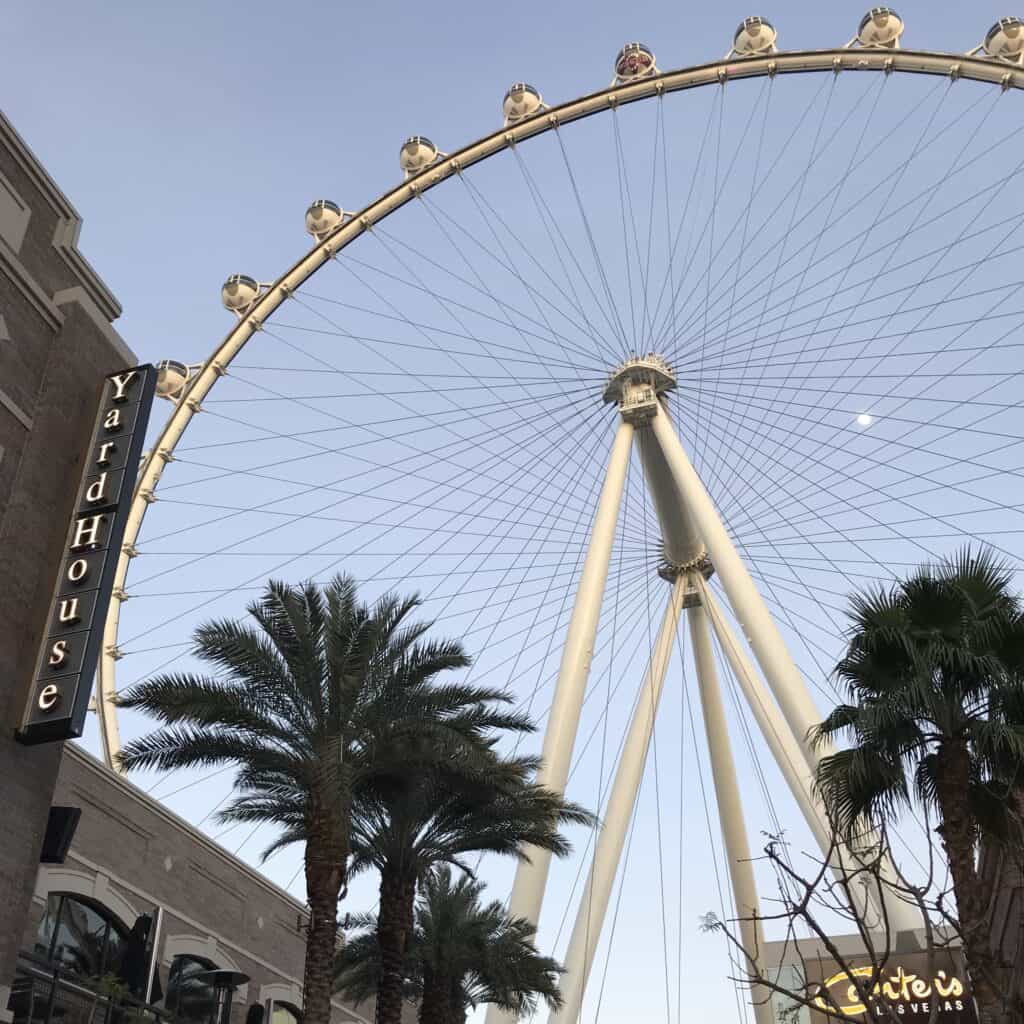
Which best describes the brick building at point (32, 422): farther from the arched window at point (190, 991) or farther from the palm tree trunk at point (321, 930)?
the arched window at point (190, 991)

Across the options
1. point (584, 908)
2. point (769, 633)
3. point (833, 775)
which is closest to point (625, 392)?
point (769, 633)

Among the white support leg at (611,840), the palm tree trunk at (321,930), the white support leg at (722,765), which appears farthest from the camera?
the white support leg at (722,765)

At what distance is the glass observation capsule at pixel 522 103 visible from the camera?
36969mm

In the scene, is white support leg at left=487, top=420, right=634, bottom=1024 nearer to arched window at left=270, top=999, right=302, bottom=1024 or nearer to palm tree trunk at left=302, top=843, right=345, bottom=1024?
arched window at left=270, top=999, right=302, bottom=1024

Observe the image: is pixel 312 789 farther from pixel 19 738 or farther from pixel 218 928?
pixel 218 928

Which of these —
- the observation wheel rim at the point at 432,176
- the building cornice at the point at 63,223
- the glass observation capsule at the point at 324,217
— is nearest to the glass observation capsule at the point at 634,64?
the observation wheel rim at the point at 432,176

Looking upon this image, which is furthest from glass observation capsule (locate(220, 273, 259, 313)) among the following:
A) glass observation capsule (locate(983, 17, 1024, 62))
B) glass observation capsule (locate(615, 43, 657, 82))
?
glass observation capsule (locate(983, 17, 1024, 62))

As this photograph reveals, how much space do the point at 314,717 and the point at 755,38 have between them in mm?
23588

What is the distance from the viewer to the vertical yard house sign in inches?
706

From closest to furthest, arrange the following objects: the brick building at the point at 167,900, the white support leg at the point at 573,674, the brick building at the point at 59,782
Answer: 1. the brick building at the point at 59,782
2. the brick building at the point at 167,900
3. the white support leg at the point at 573,674

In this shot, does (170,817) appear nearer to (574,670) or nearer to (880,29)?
(574,670)

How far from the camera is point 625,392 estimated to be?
3284 cm

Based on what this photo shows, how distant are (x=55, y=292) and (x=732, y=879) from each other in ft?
80.5

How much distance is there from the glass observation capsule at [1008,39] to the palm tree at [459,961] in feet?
76.0
